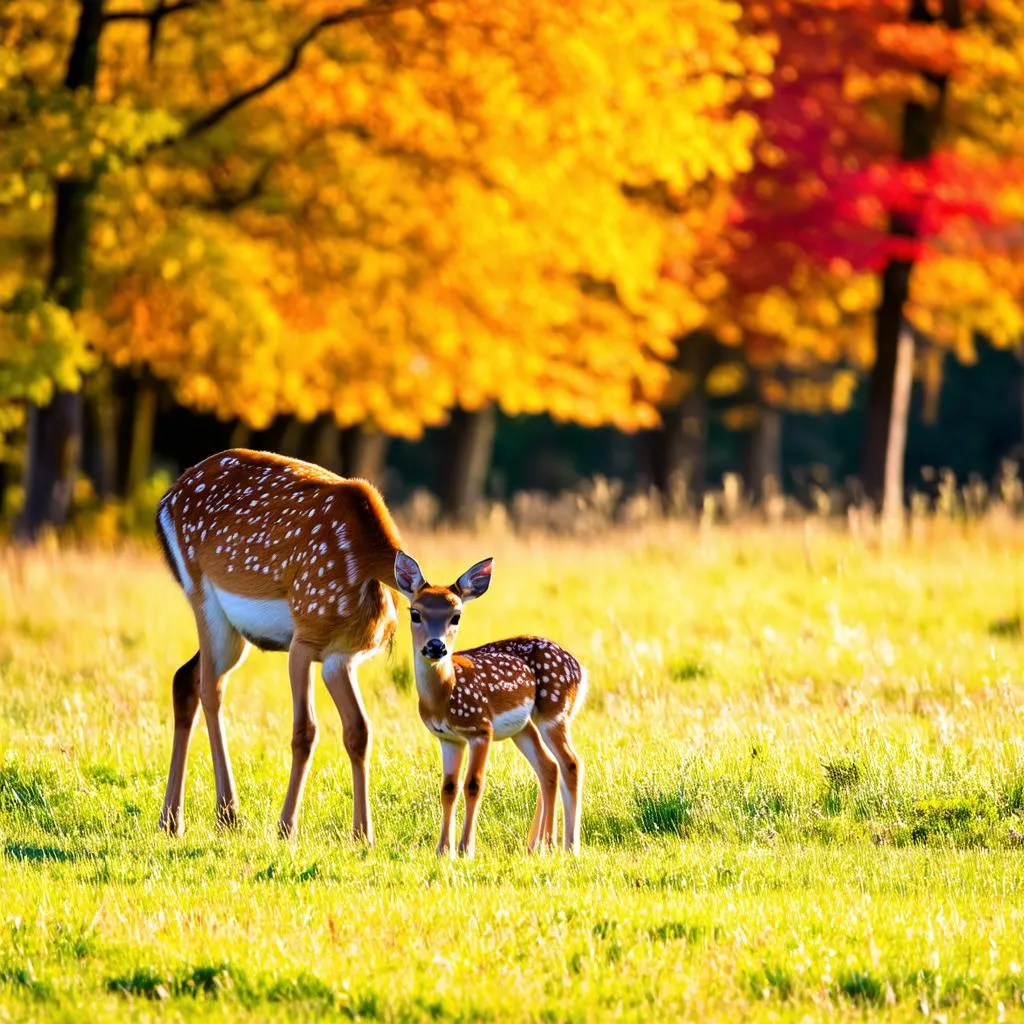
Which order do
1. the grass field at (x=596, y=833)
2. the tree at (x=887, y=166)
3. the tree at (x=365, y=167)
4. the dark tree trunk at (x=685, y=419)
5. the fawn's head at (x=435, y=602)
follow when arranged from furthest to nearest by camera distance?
the dark tree trunk at (x=685, y=419) → the tree at (x=887, y=166) → the tree at (x=365, y=167) → the fawn's head at (x=435, y=602) → the grass field at (x=596, y=833)

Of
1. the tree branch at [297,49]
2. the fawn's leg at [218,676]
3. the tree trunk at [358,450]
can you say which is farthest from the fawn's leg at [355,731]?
the tree trunk at [358,450]

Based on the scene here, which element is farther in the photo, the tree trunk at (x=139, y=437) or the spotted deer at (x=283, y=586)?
the tree trunk at (x=139, y=437)

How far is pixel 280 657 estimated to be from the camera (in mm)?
14070

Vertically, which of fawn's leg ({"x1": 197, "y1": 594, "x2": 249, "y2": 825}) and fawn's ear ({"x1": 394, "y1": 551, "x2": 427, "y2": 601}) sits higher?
fawn's ear ({"x1": 394, "y1": 551, "x2": 427, "y2": 601})

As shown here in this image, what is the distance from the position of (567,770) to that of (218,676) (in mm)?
1871

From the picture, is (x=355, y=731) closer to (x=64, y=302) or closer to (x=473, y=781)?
(x=473, y=781)

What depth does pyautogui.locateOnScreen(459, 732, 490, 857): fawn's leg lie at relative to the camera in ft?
25.7

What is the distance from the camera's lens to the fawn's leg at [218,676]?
8.88 meters

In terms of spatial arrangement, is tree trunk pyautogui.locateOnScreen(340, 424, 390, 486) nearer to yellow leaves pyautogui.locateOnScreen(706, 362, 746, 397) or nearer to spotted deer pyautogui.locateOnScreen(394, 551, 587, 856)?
yellow leaves pyautogui.locateOnScreen(706, 362, 746, 397)

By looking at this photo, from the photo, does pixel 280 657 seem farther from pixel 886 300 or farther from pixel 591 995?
pixel 886 300

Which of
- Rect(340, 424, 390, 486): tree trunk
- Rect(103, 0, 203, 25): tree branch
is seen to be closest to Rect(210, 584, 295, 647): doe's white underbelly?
Rect(103, 0, 203, 25): tree branch

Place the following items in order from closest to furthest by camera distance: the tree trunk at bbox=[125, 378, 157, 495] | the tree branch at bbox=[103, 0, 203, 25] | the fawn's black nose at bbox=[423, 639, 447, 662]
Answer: the fawn's black nose at bbox=[423, 639, 447, 662]
the tree branch at bbox=[103, 0, 203, 25]
the tree trunk at bbox=[125, 378, 157, 495]

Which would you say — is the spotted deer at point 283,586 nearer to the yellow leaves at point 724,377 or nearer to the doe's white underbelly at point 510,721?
the doe's white underbelly at point 510,721

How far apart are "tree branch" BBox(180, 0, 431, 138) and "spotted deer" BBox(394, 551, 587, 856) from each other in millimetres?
8995
